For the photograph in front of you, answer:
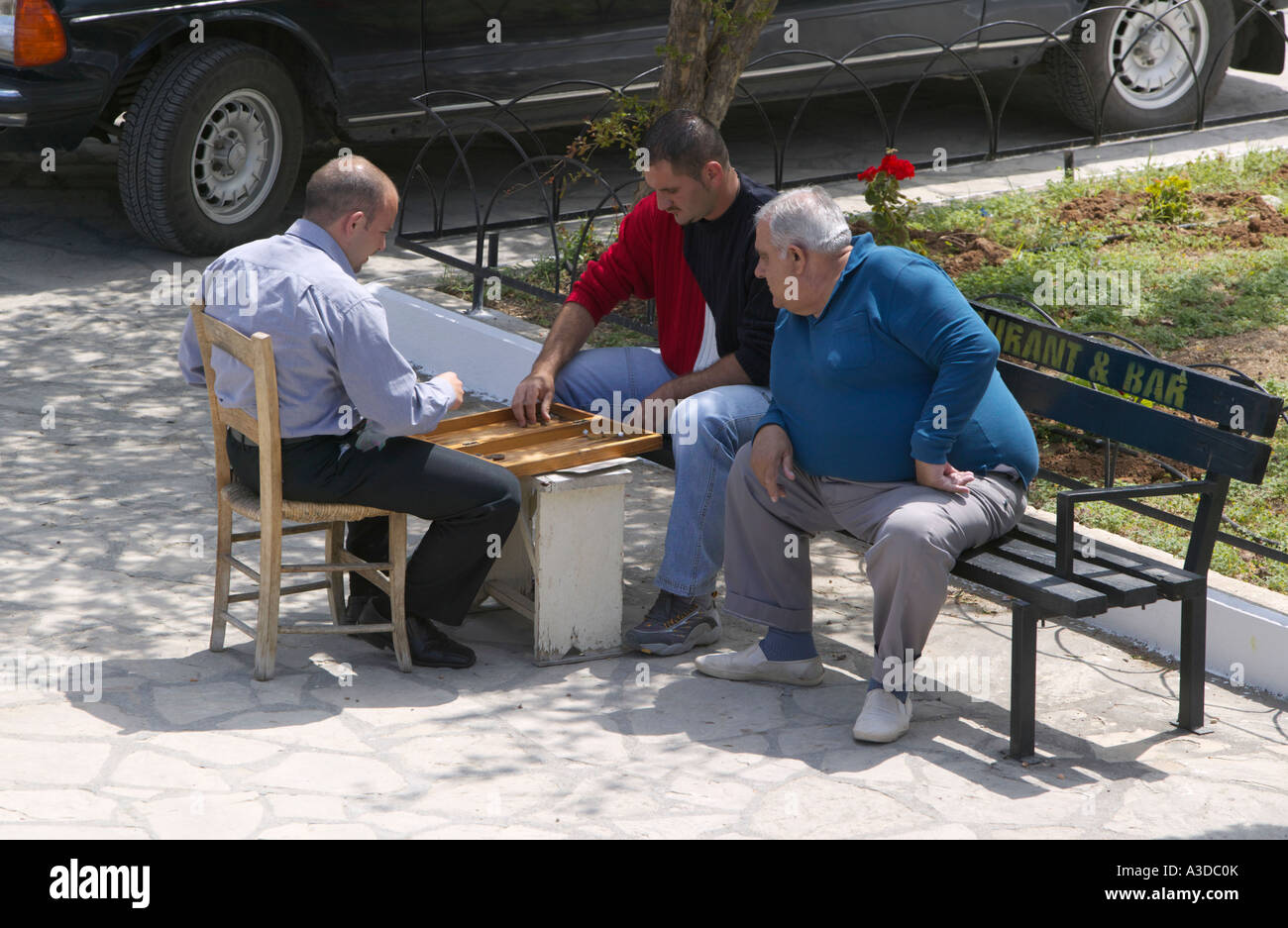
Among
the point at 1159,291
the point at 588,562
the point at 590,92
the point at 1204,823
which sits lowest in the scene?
the point at 1204,823

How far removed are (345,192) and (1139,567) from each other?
2.25 m

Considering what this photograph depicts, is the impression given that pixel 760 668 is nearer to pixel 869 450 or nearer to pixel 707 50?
pixel 869 450

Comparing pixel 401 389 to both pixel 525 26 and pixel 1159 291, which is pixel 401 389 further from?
pixel 525 26

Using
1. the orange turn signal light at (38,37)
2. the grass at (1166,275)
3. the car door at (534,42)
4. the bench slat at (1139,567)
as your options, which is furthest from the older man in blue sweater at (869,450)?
the car door at (534,42)

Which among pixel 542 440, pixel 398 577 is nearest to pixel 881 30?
pixel 542 440

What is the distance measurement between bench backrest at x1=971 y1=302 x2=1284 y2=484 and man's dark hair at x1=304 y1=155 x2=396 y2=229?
6.09 ft

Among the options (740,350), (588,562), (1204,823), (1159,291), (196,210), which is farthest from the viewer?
(196,210)

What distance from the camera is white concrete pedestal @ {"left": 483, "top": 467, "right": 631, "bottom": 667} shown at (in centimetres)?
426

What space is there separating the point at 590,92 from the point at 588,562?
482cm

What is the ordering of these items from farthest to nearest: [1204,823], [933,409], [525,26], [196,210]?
[525,26], [196,210], [933,409], [1204,823]

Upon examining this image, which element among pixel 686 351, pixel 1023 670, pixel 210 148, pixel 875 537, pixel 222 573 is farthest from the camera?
pixel 210 148

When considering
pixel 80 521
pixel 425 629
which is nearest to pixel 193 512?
pixel 80 521

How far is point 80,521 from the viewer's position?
16.8 ft

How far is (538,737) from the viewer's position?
3.93 m
